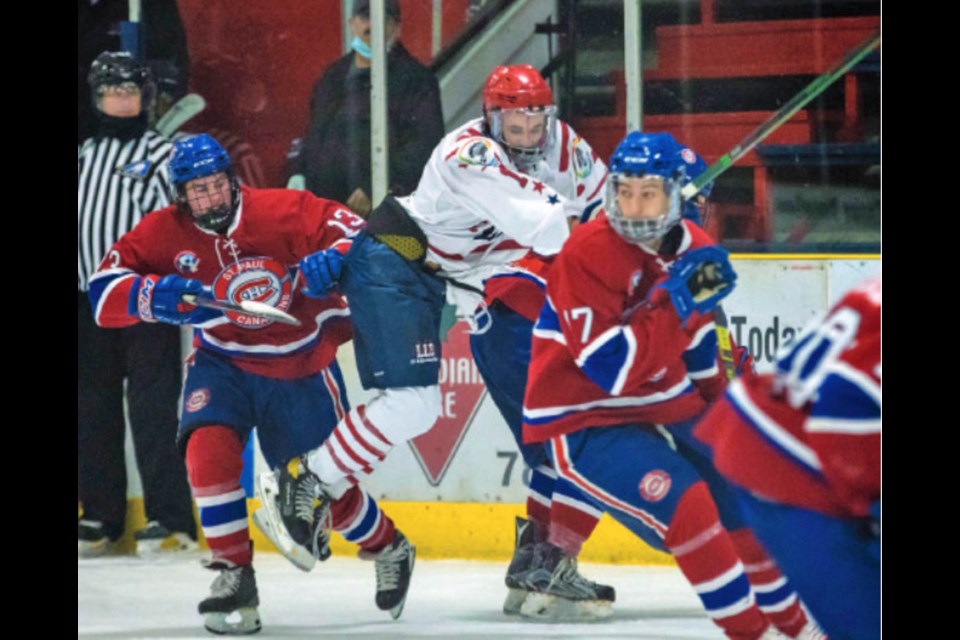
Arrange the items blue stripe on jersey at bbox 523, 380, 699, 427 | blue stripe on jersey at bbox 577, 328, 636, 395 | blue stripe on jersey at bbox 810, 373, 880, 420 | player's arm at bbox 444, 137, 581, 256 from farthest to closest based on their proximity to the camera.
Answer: player's arm at bbox 444, 137, 581, 256 → blue stripe on jersey at bbox 523, 380, 699, 427 → blue stripe on jersey at bbox 577, 328, 636, 395 → blue stripe on jersey at bbox 810, 373, 880, 420

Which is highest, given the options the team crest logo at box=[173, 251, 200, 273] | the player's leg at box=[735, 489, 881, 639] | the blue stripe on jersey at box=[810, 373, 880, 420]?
the team crest logo at box=[173, 251, 200, 273]

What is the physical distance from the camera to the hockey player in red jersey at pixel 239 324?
362 centimetres

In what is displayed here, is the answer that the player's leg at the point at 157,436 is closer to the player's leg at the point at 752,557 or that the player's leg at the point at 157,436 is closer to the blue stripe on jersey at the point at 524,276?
the blue stripe on jersey at the point at 524,276

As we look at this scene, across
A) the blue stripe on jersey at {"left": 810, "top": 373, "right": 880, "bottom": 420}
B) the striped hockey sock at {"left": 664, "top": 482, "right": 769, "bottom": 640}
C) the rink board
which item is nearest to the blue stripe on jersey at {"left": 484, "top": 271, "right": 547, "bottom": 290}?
the rink board

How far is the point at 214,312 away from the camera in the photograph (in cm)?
372

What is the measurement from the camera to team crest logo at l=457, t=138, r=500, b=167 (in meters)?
3.63

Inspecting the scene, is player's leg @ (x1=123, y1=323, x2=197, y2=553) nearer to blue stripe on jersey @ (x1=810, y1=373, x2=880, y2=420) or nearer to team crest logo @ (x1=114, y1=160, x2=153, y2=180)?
team crest logo @ (x1=114, y1=160, x2=153, y2=180)

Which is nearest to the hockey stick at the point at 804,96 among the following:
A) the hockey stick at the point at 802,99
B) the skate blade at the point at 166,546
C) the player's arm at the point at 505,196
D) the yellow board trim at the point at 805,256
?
the hockey stick at the point at 802,99

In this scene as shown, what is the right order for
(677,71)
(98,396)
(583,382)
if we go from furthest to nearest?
(98,396), (677,71), (583,382)

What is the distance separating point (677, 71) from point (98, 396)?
5.15 ft

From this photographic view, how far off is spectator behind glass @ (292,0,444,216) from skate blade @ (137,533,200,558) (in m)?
0.88

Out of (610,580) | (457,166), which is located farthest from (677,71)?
(610,580)

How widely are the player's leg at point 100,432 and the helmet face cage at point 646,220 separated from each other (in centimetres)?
188
